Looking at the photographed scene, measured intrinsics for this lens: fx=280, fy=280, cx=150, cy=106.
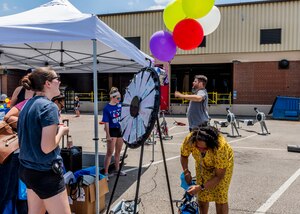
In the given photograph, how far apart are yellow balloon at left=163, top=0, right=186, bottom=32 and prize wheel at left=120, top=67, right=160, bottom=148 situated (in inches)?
65.3

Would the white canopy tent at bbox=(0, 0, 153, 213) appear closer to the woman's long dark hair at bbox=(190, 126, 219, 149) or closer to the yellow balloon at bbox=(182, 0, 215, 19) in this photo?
the yellow balloon at bbox=(182, 0, 215, 19)

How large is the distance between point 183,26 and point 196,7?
295 mm

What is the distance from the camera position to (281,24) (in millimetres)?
19547

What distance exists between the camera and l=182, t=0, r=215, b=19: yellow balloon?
3694mm

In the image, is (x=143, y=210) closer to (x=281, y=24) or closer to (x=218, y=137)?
(x=218, y=137)

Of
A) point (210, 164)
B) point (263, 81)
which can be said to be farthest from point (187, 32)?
point (263, 81)

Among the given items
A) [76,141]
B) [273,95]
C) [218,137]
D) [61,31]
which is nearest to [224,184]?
[218,137]

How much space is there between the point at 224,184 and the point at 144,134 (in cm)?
93

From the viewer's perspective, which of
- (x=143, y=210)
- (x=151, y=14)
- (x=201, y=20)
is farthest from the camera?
(x=151, y=14)

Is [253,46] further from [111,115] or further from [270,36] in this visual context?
[111,115]

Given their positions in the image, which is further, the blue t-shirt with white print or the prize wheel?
the blue t-shirt with white print

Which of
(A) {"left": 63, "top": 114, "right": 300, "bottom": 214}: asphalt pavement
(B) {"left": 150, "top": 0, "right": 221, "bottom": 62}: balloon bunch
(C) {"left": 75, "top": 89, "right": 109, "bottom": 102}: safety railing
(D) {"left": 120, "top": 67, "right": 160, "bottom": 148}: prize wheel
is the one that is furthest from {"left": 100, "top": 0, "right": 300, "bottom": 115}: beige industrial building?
(D) {"left": 120, "top": 67, "right": 160, "bottom": 148}: prize wheel

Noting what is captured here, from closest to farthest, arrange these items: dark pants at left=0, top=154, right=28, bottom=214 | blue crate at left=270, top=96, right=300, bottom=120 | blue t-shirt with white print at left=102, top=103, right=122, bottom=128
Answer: dark pants at left=0, top=154, right=28, bottom=214, blue t-shirt with white print at left=102, top=103, right=122, bottom=128, blue crate at left=270, top=96, right=300, bottom=120

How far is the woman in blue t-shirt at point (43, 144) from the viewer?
2.05 meters
